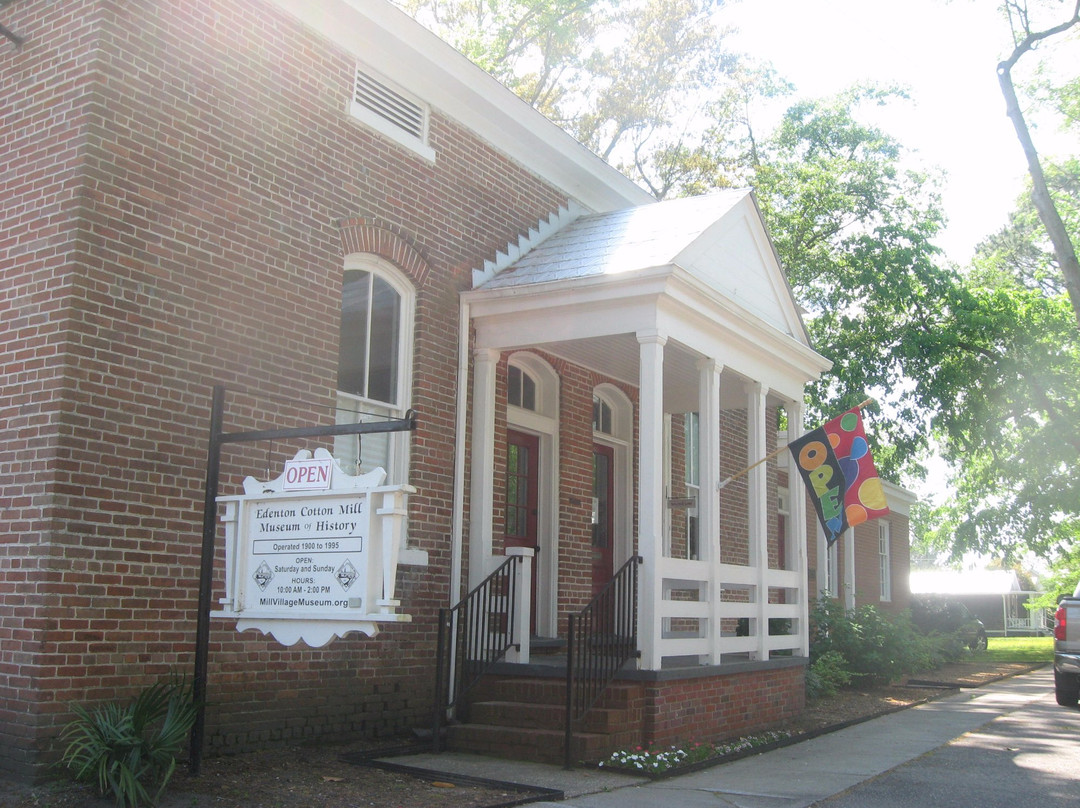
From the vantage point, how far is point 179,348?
748 cm

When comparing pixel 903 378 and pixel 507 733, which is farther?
pixel 903 378

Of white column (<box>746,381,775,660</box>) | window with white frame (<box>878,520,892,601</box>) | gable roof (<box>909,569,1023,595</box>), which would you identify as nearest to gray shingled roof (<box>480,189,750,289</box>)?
white column (<box>746,381,775,660</box>)

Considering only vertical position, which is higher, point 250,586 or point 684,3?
point 684,3

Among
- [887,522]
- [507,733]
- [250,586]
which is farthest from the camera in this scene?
[887,522]

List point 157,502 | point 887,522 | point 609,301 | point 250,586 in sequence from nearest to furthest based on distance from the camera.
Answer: point 250,586
point 157,502
point 609,301
point 887,522

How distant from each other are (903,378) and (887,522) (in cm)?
794

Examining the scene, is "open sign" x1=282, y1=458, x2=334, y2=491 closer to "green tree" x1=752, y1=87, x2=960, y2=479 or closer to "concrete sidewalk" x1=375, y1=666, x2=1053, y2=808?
"concrete sidewalk" x1=375, y1=666, x2=1053, y2=808

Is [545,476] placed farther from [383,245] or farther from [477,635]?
[383,245]

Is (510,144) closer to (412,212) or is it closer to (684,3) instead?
(412,212)

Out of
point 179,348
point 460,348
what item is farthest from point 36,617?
Result: point 460,348

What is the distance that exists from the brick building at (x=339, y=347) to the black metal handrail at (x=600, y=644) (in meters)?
0.14

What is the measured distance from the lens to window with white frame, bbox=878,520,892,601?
86.0ft

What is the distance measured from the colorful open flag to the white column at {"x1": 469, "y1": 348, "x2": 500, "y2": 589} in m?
3.04

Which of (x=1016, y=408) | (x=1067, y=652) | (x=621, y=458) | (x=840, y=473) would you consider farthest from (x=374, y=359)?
(x=1016, y=408)
